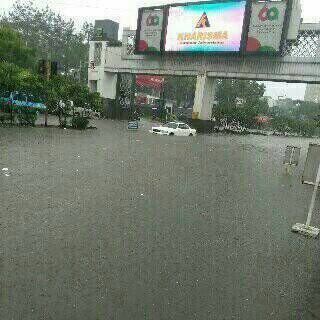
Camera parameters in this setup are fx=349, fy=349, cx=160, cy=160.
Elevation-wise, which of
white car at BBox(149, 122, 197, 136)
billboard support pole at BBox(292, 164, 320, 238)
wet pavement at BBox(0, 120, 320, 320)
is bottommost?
white car at BBox(149, 122, 197, 136)

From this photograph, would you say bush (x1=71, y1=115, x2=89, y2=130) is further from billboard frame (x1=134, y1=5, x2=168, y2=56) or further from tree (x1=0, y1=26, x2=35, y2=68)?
tree (x1=0, y1=26, x2=35, y2=68)

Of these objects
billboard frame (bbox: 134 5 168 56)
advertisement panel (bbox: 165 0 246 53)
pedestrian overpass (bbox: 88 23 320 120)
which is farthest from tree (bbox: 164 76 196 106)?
advertisement panel (bbox: 165 0 246 53)

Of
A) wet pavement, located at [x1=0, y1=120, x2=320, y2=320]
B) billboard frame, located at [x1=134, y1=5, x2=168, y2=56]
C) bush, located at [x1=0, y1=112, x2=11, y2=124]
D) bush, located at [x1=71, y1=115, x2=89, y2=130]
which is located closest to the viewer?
wet pavement, located at [x1=0, y1=120, x2=320, y2=320]

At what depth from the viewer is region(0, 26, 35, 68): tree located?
3938 centimetres

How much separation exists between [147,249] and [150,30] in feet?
115

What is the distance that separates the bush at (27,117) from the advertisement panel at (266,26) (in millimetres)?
19567

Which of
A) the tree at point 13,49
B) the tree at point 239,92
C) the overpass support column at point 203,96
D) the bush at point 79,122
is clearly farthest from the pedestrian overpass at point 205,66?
the tree at point 239,92

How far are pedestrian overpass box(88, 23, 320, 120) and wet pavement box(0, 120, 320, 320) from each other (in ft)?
74.1

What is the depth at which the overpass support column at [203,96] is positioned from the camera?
34.8 meters

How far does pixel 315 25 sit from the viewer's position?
2878 cm

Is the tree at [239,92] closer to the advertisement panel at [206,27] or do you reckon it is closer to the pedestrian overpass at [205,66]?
the pedestrian overpass at [205,66]

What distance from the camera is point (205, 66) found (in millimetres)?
34719

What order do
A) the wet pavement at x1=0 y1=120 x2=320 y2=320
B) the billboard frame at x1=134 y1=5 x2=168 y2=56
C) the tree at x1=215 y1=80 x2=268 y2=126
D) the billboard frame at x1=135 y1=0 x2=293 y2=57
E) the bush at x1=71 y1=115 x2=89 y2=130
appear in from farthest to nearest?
the tree at x1=215 y1=80 x2=268 y2=126 → the billboard frame at x1=134 y1=5 x2=168 y2=56 → the billboard frame at x1=135 y1=0 x2=293 y2=57 → the bush at x1=71 y1=115 x2=89 y2=130 → the wet pavement at x1=0 y1=120 x2=320 y2=320

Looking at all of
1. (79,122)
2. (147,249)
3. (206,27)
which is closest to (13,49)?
(79,122)
